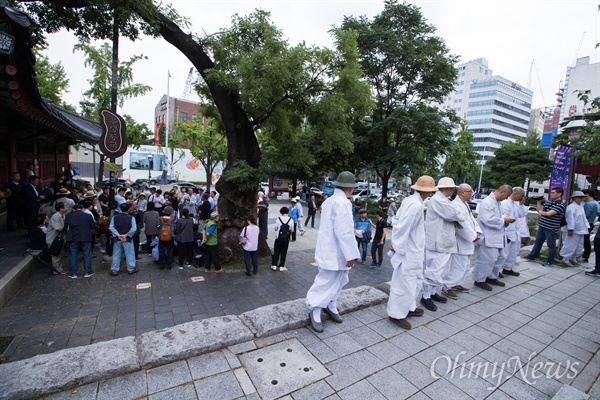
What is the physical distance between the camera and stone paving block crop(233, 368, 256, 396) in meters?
2.54

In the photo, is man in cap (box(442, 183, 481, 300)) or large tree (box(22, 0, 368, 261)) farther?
large tree (box(22, 0, 368, 261))

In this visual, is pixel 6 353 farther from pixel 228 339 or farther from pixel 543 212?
pixel 543 212

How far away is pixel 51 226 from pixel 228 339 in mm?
5583

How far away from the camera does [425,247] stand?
15.1 feet

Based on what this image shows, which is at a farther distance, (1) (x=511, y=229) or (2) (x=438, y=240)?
(1) (x=511, y=229)

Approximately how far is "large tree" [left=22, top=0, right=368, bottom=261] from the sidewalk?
4.26 m

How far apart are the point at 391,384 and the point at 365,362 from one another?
0.34 meters

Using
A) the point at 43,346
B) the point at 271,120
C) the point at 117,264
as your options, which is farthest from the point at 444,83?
the point at 43,346

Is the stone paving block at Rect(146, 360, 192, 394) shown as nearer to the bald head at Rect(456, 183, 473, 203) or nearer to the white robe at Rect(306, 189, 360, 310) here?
the white robe at Rect(306, 189, 360, 310)

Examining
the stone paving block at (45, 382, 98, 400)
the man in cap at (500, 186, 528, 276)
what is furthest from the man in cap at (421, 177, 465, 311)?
the stone paving block at (45, 382, 98, 400)

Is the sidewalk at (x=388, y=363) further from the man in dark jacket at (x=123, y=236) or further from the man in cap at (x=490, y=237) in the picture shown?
the man in dark jacket at (x=123, y=236)

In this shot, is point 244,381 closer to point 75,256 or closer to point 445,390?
point 445,390

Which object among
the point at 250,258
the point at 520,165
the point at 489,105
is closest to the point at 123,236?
the point at 250,258

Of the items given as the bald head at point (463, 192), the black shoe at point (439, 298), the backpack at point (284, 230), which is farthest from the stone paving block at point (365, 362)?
the backpack at point (284, 230)
